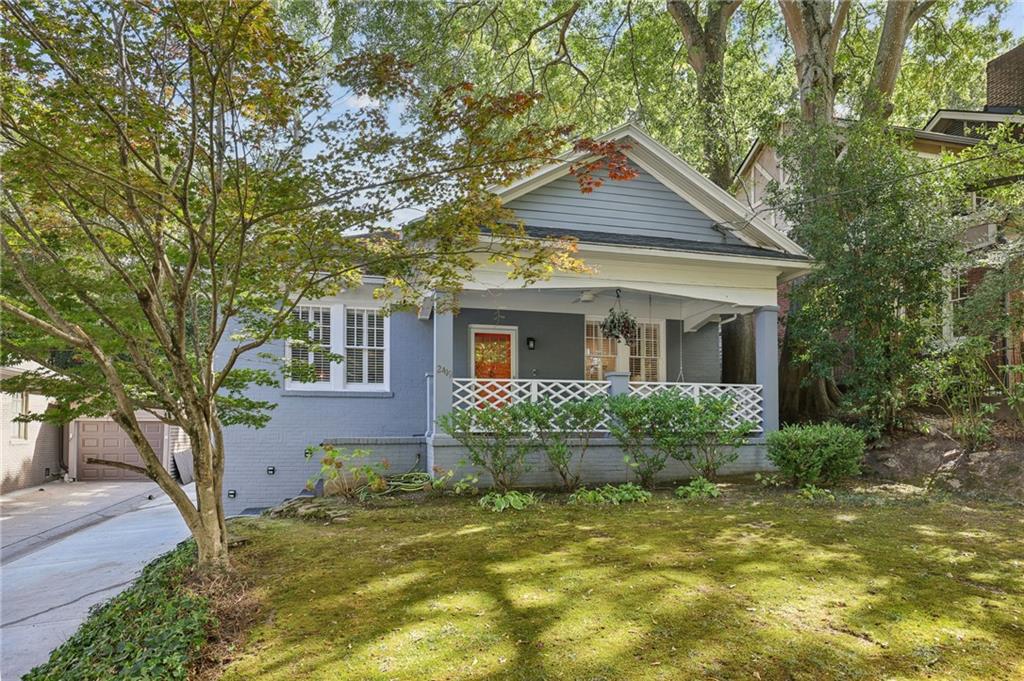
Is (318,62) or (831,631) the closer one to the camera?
(831,631)

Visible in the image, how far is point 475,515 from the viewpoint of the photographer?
7.53m

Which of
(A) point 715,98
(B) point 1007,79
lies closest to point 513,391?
(A) point 715,98

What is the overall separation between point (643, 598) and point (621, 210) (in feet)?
26.6

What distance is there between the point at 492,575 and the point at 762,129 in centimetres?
1204

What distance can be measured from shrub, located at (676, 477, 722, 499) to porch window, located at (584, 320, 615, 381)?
474 centimetres

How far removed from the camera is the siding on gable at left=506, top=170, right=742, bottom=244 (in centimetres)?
1091

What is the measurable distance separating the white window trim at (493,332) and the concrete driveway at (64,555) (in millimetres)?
5826

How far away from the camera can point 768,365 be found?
1069 centimetres

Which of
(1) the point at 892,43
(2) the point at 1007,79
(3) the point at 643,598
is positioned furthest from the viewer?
(2) the point at 1007,79

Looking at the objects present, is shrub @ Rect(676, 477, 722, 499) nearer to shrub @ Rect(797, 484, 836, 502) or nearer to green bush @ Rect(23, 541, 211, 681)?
shrub @ Rect(797, 484, 836, 502)

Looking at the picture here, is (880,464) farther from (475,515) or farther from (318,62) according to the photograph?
(318,62)

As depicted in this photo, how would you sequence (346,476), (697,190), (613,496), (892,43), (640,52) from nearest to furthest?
(613,496)
(346,476)
(697,190)
(892,43)
(640,52)

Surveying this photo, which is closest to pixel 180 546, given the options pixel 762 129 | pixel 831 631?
pixel 831 631

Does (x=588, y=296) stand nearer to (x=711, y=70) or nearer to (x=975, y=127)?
(x=711, y=70)
